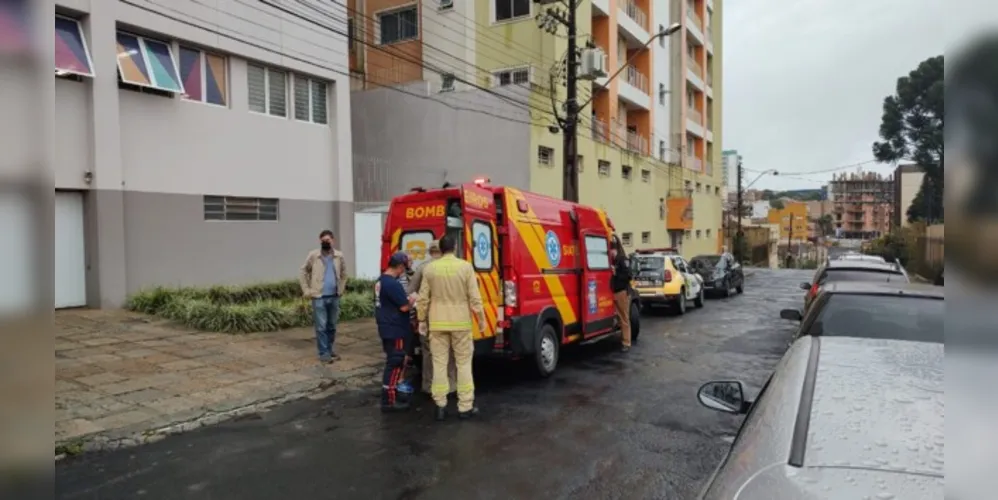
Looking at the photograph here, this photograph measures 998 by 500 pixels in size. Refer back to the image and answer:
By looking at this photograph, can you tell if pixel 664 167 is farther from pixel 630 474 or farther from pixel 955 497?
pixel 955 497

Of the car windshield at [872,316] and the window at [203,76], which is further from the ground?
the window at [203,76]

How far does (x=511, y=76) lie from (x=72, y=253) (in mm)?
16588

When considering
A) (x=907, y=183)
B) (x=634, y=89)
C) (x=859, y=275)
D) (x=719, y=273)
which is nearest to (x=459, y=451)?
(x=859, y=275)

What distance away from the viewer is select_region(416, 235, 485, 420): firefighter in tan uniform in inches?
265

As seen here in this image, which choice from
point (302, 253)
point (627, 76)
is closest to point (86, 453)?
point (302, 253)

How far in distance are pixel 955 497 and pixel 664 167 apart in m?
36.1

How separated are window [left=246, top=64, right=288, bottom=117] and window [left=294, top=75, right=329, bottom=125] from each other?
398 millimetres

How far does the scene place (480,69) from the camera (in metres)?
24.9

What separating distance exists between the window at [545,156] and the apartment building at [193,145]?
23.1ft

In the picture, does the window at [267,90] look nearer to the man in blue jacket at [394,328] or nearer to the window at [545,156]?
the window at [545,156]

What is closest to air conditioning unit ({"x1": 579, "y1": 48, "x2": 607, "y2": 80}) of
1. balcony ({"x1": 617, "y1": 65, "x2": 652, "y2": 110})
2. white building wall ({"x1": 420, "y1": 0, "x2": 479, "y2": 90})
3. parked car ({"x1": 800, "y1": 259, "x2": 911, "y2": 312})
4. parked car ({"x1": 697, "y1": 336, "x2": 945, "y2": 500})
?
white building wall ({"x1": 420, "y1": 0, "x2": 479, "y2": 90})

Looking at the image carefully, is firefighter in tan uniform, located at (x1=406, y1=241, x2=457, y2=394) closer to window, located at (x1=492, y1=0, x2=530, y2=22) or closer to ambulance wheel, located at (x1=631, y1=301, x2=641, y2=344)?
ambulance wheel, located at (x1=631, y1=301, x2=641, y2=344)

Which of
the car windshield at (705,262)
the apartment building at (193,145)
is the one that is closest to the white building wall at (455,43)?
the apartment building at (193,145)

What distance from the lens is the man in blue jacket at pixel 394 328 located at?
709cm
